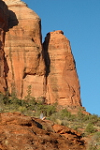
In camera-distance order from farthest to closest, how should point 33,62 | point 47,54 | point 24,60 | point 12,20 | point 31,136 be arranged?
1. point 47,54
2. point 12,20
3. point 33,62
4. point 24,60
5. point 31,136

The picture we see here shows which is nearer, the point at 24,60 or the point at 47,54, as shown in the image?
the point at 24,60

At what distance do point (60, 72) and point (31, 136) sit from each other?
117ft

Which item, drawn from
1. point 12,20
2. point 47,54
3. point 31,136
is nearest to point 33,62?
point 47,54

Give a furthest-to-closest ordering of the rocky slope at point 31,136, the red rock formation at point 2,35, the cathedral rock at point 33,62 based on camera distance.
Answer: the cathedral rock at point 33,62 → the red rock formation at point 2,35 → the rocky slope at point 31,136

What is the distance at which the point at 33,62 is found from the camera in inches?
2233

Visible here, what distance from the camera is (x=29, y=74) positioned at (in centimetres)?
5684

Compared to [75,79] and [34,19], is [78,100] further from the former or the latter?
[34,19]

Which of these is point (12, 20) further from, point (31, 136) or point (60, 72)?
point (31, 136)

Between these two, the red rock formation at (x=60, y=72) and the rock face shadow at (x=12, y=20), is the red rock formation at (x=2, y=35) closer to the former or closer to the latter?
the rock face shadow at (x=12, y=20)

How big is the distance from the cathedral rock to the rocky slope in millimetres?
26836

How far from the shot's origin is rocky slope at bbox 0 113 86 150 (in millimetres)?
22219

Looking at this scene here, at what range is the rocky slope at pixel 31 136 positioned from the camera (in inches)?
875

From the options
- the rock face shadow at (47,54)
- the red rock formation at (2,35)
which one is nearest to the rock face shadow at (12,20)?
the red rock formation at (2,35)

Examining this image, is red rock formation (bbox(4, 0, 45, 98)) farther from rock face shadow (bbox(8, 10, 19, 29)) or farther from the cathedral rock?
rock face shadow (bbox(8, 10, 19, 29))
